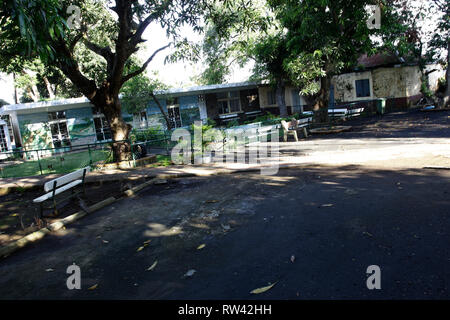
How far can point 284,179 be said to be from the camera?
8.21 metres

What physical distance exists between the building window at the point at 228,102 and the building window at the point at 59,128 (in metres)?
13.8

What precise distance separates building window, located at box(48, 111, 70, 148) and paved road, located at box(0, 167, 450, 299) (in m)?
21.5

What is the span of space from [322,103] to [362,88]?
732cm

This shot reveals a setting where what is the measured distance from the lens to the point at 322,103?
20.4 meters

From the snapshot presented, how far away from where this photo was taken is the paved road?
11.5 ft

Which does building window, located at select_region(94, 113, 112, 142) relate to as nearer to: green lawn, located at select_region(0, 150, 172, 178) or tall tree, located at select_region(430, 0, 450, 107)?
green lawn, located at select_region(0, 150, 172, 178)

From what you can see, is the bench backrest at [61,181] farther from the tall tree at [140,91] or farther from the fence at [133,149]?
the tall tree at [140,91]

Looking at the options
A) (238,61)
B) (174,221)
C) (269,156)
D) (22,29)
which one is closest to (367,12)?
(269,156)

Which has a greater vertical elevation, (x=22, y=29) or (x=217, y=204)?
(x=22, y=29)

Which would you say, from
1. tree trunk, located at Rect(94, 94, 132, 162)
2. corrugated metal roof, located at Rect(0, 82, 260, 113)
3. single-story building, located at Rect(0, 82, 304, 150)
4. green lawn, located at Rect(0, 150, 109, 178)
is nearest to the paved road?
tree trunk, located at Rect(94, 94, 132, 162)

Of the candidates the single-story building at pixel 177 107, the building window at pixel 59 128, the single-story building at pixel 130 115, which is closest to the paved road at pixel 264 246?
the single-story building at pixel 130 115

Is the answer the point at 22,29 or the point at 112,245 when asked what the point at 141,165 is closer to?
the point at 112,245

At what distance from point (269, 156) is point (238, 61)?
17.7 metres

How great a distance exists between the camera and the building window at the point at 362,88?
83.2 ft
